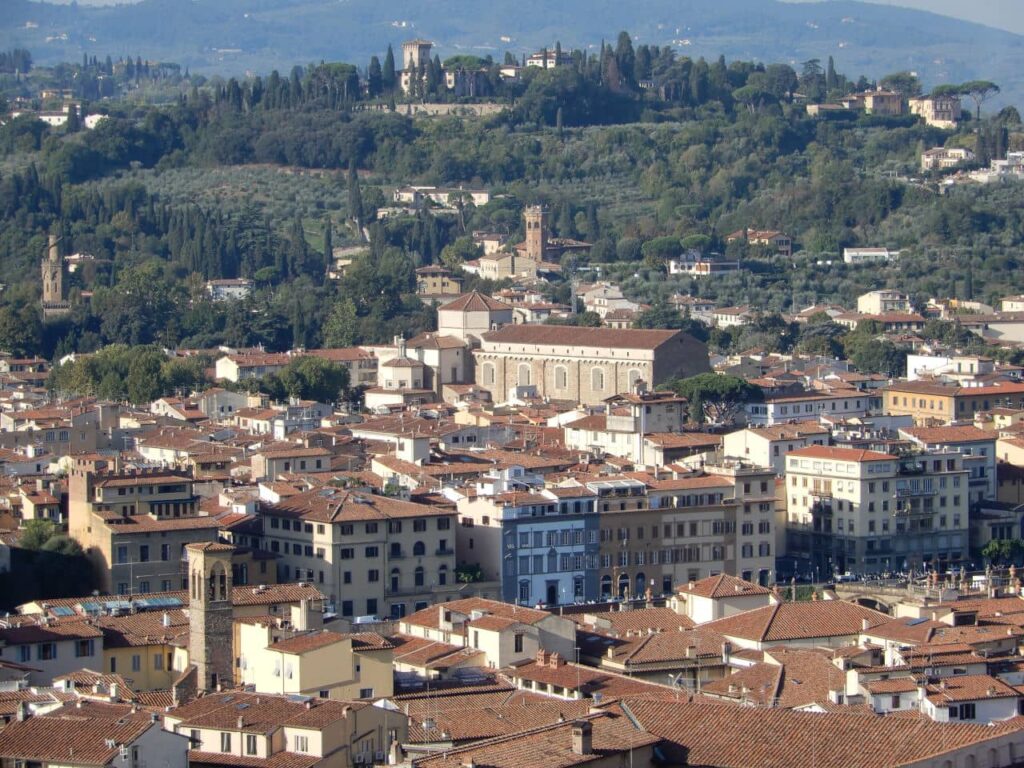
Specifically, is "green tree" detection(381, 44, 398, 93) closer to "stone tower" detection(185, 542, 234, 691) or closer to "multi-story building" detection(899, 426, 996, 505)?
"multi-story building" detection(899, 426, 996, 505)

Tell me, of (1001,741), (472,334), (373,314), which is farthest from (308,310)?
(1001,741)

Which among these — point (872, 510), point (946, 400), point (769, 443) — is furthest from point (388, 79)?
point (872, 510)

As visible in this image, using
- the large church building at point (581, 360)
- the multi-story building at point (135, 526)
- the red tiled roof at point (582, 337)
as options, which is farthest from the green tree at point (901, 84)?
the multi-story building at point (135, 526)

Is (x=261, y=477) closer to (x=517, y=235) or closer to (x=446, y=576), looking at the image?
(x=446, y=576)

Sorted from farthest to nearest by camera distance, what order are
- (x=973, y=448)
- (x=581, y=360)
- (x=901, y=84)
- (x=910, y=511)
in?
(x=901, y=84) → (x=581, y=360) → (x=973, y=448) → (x=910, y=511)

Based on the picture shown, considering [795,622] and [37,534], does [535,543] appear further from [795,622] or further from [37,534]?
[795,622]

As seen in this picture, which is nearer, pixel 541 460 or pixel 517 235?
pixel 541 460

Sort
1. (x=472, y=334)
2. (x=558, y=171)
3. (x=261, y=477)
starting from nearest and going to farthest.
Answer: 1. (x=261, y=477)
2. (x=472, y=334)
3. (x=558, y=171)
